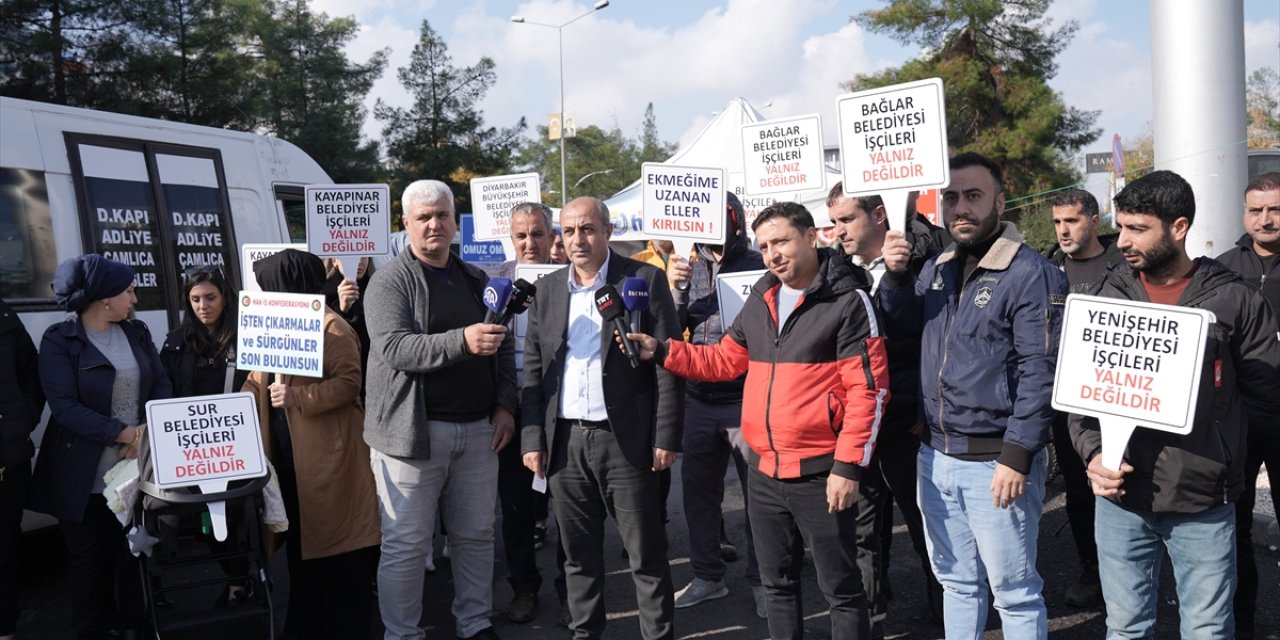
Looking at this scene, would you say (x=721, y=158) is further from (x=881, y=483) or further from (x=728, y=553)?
(x=881, y=483)

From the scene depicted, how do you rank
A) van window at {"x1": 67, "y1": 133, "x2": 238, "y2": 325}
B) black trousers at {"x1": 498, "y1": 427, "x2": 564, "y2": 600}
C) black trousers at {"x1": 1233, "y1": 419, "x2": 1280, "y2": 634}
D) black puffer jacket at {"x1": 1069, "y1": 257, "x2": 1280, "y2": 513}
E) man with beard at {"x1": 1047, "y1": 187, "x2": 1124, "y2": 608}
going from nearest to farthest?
1. black puffer jacket at {"x1": 1069, "y1": 257, "x2": 1280, "y2": 513}
2. black trousers at {"x1": 1233, "y1": 419, "x2": 1280, "y2": 634}
3. man with beard at {"x1": 1047, "y1": 187, "x2": 1124, "y2": 608}
4. black trousers at {"x1": 498, "y1": 427, "x2": 564, "y2": 600}
5. van window at {"x1": 67, "y1": 133, "x2": 238, "y2": 325}

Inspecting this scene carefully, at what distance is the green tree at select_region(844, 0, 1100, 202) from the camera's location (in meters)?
28.9

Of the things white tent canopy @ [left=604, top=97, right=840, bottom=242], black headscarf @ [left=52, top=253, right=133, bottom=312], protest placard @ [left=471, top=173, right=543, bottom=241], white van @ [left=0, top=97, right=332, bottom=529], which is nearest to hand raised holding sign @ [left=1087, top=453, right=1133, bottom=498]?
black headscarf @ [left=52, top=253, right=133, bottom=312]

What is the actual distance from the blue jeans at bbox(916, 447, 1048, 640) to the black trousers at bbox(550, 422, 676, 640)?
1.15 m

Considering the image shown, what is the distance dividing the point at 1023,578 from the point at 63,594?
17.4ft

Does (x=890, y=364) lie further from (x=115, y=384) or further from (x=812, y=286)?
(x=115, y=384)

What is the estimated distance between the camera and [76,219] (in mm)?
5895

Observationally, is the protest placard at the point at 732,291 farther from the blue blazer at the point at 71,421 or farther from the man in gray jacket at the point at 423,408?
the blue blazer at the point at 71,421

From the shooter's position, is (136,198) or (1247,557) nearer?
(1247,557)

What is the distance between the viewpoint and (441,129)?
34.8 metres

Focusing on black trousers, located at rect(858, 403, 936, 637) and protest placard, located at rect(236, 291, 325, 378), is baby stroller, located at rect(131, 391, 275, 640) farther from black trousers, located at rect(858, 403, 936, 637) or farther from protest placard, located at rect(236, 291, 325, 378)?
black trousers, located at rect(858, 403, 936, 637)

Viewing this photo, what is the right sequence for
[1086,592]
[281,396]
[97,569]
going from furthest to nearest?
[1086,592] < [97,569] < [281,396]

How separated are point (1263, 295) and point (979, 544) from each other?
5.95 ft

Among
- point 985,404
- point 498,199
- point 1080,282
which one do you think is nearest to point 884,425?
point 985,404
